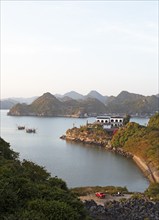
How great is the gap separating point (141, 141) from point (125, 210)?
707 inches

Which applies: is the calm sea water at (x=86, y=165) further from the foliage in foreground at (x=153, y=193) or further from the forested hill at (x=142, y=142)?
the foliage in foreground at (x=153, y=193)

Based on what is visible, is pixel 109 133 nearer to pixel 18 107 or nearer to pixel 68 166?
pixel 68 166

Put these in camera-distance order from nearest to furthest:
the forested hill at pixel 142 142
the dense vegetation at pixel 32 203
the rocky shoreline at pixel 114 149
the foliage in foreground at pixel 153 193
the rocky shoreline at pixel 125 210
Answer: the dense vegetation at pixel 32 203 < the rocky shoreline at pixel 125 210 < the foliage in foreground at pixel 153 193 < the rocky shoreline at pixel 114 149 < the forested hill at pixel 142 142

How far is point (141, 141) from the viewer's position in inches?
1209

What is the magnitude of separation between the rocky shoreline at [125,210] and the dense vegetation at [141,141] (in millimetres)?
8912

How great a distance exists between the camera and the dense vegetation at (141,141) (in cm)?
2572

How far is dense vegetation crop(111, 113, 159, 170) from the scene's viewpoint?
2572 centimetres

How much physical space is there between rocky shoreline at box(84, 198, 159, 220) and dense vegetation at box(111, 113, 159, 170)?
351 inches

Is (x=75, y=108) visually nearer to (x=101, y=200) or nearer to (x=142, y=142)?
(x=142, y=142)

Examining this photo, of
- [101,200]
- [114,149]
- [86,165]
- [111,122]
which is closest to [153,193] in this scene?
[101,200]

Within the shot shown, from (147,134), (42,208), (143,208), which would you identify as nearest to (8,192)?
(42,208)

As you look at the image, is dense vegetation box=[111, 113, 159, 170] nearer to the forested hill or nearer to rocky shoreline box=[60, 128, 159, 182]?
the forested hill

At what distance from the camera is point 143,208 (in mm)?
13398

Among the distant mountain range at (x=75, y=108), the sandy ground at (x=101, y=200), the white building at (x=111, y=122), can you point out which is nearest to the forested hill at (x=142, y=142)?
the sandy ground at (x=101, y=200)
